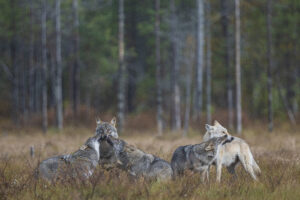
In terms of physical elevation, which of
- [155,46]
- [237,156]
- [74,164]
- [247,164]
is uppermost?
[155,46]

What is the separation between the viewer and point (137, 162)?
7250 millimetres

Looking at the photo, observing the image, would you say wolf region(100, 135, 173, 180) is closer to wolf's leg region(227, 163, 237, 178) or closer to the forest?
wolf's leg region(227, 163, 237, 178)

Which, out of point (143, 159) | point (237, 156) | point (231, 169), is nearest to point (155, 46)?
point (231, 169)

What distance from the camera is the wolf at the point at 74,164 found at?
22.4 ft

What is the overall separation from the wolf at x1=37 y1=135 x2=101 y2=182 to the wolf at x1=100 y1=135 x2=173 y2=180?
0.34 metres

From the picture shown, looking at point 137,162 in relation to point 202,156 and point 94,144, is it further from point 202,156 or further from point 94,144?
point 202,156

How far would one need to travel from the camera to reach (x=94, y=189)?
6.10 meters

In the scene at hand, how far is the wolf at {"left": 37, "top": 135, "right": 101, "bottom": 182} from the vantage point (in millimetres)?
6832

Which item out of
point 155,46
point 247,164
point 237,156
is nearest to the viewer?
point 247,164

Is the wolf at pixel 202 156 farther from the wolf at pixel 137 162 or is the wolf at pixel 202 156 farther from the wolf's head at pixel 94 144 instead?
the wolf's head at pixel 94 144

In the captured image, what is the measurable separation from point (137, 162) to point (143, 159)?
0.12 metres

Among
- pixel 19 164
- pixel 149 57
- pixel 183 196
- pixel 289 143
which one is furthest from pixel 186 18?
pixel 183 196

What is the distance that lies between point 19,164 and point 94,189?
3.72 metres

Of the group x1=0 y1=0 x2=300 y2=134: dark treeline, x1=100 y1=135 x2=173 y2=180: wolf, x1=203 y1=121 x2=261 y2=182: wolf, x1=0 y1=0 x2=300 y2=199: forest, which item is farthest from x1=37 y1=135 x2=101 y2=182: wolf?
x1=0 y1=0 x2=300 y2=134: dark treeline
